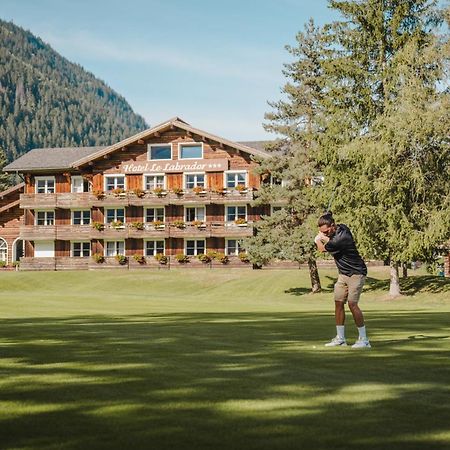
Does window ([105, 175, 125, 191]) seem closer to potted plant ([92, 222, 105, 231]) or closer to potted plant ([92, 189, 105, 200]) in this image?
potted plant ([92, 189, 105, 200])

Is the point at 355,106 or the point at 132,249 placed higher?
the point at 355,106

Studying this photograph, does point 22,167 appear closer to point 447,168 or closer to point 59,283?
point 59,283

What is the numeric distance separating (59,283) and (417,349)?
47201 mm

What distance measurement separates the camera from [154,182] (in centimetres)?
6494

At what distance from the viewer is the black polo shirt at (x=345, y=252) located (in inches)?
467

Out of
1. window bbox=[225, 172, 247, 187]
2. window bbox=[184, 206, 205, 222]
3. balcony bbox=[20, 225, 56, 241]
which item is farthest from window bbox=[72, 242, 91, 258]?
window bbox=[225, 172, 247, 187]

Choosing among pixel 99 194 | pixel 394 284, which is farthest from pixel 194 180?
pixel 394 284

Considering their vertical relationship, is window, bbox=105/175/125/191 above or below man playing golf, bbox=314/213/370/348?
above

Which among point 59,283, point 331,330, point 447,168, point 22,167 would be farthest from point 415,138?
point 22,167

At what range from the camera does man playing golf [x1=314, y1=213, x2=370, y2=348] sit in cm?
1187

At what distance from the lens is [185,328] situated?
618 inches

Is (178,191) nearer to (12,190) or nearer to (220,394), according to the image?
(12,190)

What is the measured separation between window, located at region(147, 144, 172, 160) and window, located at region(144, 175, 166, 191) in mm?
1590

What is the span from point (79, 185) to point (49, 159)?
12.7 feet
